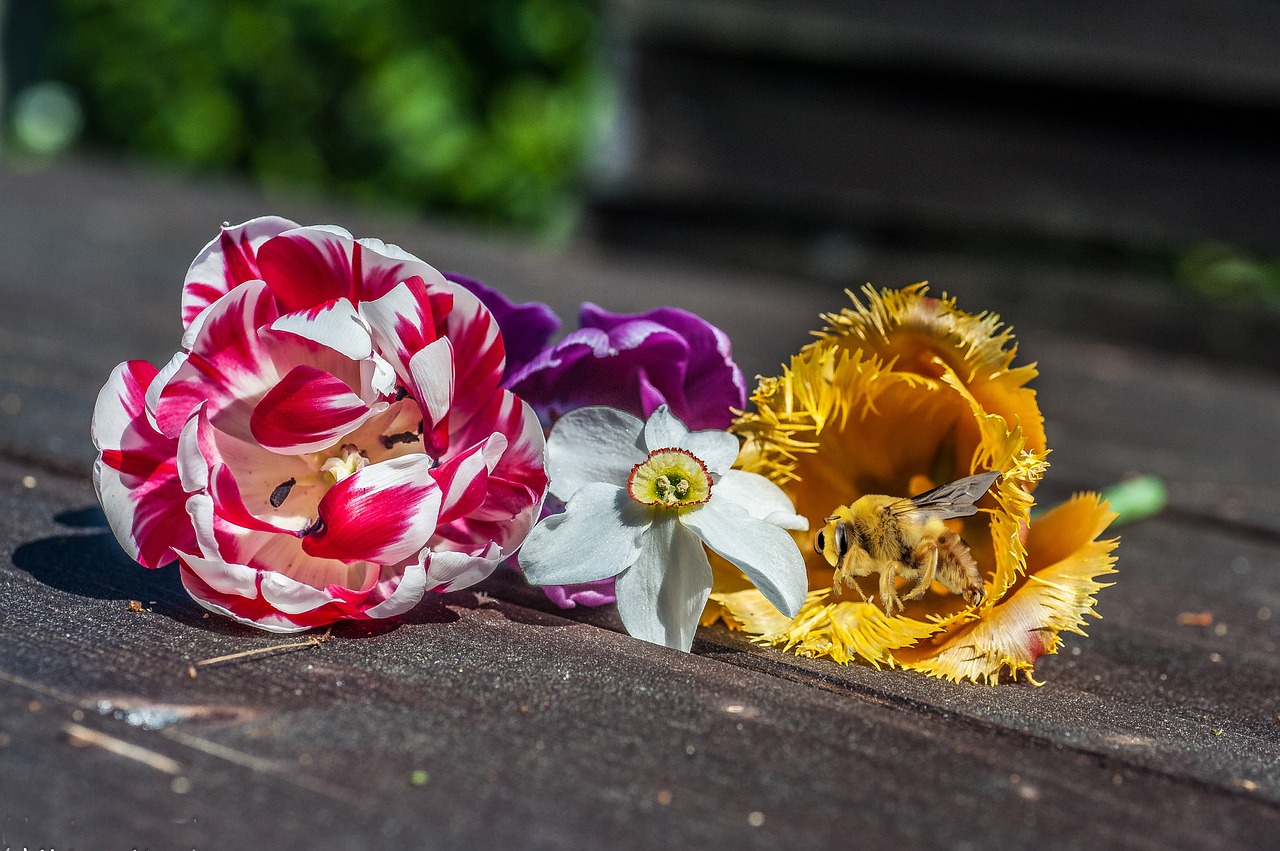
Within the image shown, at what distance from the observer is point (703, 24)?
135 inches

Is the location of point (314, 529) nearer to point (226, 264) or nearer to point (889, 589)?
point (226, 264)

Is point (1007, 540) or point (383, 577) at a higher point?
point (1007, 540)

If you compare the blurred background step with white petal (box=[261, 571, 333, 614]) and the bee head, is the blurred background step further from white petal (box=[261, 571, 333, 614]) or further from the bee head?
white petal (box=[261, 571, 333, 614])

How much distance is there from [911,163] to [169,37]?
12.6ft

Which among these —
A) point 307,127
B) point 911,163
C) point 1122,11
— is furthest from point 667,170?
point 307,127

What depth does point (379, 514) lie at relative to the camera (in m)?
0.80

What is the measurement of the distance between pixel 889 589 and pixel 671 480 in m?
0.18

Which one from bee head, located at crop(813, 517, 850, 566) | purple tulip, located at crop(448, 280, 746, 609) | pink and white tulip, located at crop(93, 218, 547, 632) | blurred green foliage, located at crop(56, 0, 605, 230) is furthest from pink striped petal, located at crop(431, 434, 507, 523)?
blurred green foliage, located at crop(56, 0, 605, 230)

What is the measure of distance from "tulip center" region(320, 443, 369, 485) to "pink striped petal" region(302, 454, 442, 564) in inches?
2.0

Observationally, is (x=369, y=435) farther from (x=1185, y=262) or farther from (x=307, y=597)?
(x=1185, y=262)

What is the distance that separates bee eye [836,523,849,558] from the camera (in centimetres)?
87

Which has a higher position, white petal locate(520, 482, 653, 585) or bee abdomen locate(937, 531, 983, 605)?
bee abdomen locate(937, 531, 983, 605)

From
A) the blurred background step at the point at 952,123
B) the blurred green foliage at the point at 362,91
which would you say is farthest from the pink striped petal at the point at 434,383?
the blurred green foliage at the point at 362,91

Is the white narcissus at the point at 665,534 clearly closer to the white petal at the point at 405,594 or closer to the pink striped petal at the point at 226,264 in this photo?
the white petal at the point at 405,594
